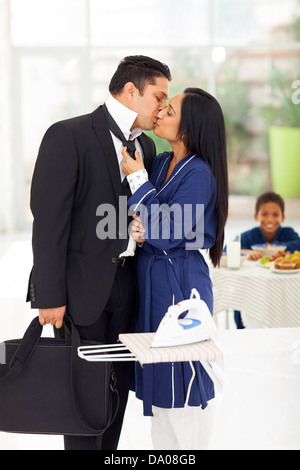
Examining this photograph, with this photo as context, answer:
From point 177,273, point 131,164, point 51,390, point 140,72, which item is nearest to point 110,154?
point 131,164

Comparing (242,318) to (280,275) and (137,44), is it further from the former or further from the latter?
(137,44)

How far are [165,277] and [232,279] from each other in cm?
144

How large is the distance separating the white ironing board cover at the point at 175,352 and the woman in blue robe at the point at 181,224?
461 millimetres

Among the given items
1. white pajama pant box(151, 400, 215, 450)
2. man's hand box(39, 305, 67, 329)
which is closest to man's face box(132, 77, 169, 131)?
man's hand box(39, 305, 67, 329)

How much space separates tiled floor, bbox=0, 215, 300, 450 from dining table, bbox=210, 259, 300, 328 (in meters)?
0.79

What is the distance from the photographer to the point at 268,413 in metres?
1.93

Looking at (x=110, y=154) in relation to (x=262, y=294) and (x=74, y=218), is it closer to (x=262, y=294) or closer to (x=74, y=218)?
(x=74, y=218)

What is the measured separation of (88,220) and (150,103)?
1.69ft

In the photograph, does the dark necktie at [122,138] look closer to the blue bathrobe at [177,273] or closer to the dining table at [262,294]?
the blue bathrobe at [177,273]

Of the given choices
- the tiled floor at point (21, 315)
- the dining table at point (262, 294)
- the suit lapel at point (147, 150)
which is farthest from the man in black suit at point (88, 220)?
the dining table at point (262, 294)

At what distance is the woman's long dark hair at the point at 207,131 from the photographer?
2.43 meters

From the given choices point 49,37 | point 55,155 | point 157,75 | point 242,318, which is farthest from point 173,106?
point 49,37

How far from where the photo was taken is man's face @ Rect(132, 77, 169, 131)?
2527 mm

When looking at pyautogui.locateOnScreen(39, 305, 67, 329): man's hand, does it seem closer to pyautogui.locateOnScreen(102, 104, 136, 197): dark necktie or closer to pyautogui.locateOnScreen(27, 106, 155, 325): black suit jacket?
pyautogui.locateOnScreen(27, 106, 155, 325): black suit jacket
